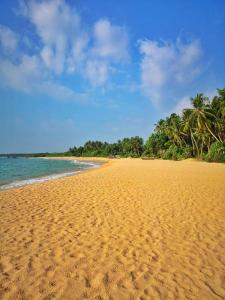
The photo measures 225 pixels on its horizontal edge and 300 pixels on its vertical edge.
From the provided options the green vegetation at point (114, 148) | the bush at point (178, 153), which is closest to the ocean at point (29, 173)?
the bush at point (178, 153)

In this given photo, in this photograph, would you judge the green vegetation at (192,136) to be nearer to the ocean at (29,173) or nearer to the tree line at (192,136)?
the tree line at (192,136)

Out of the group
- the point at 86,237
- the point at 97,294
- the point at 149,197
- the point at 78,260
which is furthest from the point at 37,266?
the point at 149,197

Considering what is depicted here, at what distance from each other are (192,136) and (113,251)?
5033cm

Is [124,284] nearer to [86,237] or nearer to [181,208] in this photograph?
[86,237]

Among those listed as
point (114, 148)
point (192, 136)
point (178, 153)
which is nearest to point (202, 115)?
point (192, 136)

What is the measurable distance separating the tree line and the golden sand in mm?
35808

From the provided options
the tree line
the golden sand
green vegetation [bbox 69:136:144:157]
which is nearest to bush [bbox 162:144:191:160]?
the tree line

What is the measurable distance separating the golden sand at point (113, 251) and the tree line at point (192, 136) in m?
35.8

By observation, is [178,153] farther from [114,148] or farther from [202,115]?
[114,148]

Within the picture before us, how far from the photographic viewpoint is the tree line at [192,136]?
45144mm

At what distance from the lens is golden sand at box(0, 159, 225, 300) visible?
3.88 meters

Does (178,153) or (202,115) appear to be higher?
(202,115)

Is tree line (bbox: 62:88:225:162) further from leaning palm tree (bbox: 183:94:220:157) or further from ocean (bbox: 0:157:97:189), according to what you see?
ocean (bbox: 0:157:97:189)

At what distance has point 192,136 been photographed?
172 feet
